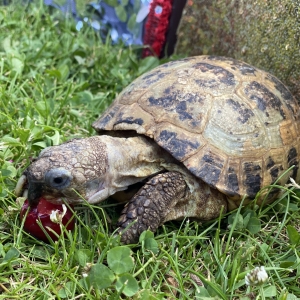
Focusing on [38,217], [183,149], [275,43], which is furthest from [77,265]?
[275,43]

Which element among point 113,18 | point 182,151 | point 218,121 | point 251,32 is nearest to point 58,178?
point 182,151

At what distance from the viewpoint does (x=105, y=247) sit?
6.19 feet

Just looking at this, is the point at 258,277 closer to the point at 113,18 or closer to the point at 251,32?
the point at 251,32

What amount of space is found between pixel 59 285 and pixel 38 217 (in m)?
0.34

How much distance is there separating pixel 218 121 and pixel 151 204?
0.58 m

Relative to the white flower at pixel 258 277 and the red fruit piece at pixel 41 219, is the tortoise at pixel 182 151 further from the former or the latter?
the white flower at pixel 258 277

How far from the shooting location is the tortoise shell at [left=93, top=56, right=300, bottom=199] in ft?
7.07

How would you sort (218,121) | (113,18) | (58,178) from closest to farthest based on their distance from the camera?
(58,178) → (218,121) → (113,18)

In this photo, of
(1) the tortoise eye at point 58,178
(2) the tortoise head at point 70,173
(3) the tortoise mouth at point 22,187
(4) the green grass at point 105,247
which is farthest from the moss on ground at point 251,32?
(3) the tortoise mouth at point 22,187

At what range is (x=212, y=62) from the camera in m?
2.57

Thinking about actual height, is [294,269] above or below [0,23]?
below

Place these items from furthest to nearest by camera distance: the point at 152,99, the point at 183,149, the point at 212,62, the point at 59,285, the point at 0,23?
the point at 0,23, the point at 212,62, the point at 152,99, the point at 183,149, the point at 59,285

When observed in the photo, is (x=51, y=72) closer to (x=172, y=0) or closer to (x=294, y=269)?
(x=172, y=0)

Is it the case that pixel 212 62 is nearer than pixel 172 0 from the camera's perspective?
Yes
